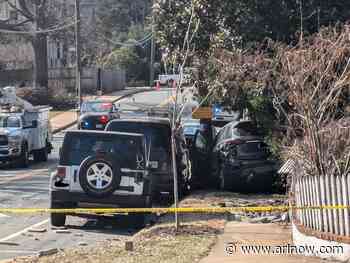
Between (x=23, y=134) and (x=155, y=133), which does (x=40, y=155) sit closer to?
(x=23, y=134)

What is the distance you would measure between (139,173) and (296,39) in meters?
5.15

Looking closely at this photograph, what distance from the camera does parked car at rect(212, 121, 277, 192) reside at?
55.6ft

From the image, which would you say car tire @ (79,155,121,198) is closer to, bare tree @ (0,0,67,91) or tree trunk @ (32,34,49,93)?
bare tree @ (0,0,67,91)

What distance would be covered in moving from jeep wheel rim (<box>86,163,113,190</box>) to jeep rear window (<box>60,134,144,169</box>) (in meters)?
0.34

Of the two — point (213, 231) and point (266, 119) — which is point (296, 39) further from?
point (213, 231)

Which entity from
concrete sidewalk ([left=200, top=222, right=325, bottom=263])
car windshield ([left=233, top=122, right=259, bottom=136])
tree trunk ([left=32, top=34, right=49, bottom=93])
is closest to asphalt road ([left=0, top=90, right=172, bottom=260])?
concrete sidewalk ([left=200, top=222, right=325, bottom=263])

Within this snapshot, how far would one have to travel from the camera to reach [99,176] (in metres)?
13.9

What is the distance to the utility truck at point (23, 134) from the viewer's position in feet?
86.2

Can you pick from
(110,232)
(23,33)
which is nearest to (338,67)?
(110,232)

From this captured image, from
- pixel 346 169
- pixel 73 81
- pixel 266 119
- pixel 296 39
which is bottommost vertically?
pixel 346 169

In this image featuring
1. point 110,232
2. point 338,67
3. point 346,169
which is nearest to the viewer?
point 346,169

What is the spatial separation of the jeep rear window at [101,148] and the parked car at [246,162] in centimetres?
338

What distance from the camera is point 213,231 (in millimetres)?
11680

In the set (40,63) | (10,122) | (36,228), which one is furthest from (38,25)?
(36,228)
